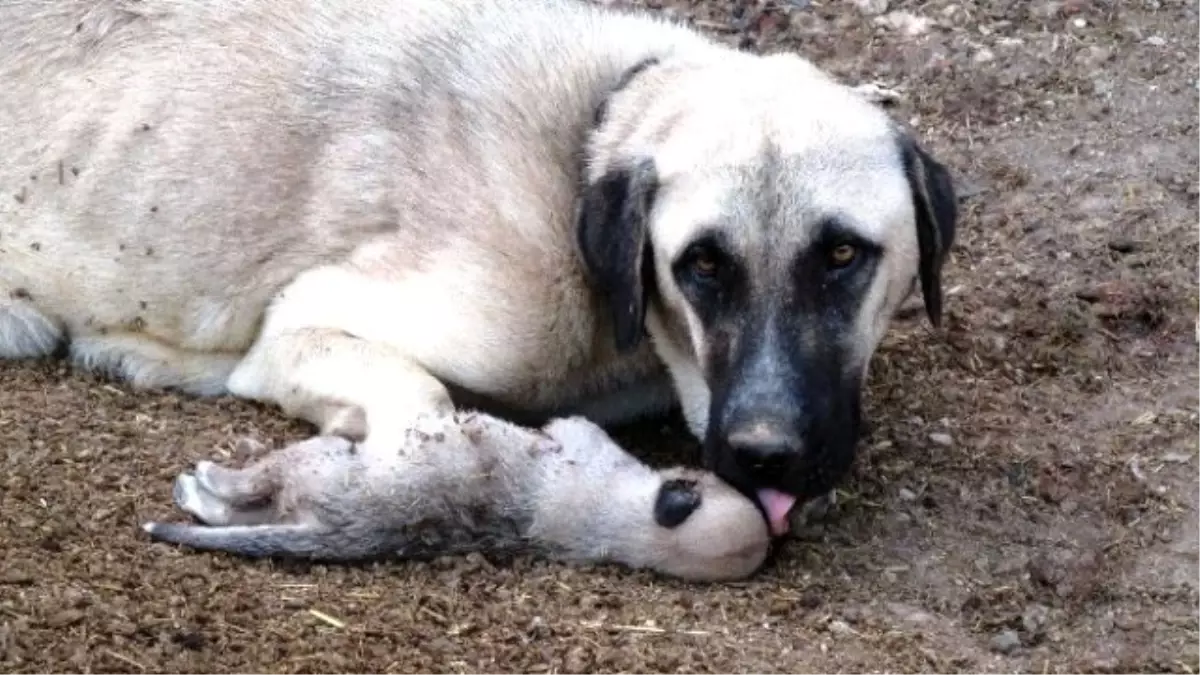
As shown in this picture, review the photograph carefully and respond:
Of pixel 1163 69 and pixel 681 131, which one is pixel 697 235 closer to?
pixel 681 131

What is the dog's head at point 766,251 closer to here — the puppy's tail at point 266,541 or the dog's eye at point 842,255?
the dog's eye at point 842,255

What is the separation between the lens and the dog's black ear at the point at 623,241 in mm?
4270

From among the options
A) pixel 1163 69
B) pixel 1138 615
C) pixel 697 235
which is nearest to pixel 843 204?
pixel 697 235

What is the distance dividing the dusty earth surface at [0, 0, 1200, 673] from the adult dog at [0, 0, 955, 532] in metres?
0.25

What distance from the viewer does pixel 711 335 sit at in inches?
163

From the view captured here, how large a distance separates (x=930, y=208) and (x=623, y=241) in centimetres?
71

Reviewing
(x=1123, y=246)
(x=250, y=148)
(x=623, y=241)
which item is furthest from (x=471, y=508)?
(x=1123, y=246)

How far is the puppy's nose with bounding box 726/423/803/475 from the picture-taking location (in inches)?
152

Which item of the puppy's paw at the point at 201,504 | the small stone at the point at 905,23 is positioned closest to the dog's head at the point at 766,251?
the puppy's paw at the point at 201,504

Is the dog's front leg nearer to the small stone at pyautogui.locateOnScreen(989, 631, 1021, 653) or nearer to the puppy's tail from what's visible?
the puppy's tail

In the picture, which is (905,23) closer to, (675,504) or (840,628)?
(675,504)

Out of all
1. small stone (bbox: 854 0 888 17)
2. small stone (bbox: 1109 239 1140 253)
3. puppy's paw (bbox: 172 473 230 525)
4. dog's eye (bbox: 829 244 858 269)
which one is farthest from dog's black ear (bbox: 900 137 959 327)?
small stone (bbox: 854 0 888 17)

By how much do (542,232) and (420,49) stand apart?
69cm

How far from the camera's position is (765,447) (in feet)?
12.7
